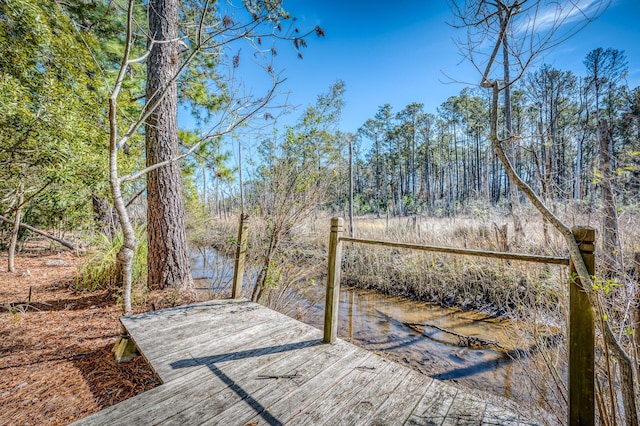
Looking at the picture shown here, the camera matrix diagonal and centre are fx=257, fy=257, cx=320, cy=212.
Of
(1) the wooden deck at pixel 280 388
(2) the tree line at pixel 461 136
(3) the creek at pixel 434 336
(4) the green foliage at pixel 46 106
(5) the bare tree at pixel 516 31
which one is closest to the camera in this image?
(1) the wooden deck at pixel 280 388

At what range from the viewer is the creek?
3.07 meters

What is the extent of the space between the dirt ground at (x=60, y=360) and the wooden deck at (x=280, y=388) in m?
0.31

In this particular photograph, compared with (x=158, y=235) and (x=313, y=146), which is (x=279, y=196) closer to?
(x=313, y=146)

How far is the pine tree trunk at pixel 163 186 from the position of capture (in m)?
3.54

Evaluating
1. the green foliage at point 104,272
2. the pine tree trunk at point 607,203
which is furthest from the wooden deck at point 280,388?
the pine tree trunk at point 607,203

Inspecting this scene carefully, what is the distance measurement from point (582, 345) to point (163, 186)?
4.26 meters

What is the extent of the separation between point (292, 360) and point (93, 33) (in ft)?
21.1

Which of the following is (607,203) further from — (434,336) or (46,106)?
(46,106)

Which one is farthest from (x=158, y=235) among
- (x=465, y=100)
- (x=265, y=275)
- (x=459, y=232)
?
(x=465, y=100)

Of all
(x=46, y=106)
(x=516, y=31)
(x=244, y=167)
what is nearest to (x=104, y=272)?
(x=46, y=106)

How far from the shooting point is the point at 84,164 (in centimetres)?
288

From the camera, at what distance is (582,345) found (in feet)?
3.65

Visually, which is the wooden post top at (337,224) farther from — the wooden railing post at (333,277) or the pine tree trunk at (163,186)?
the pine tree trunk at (163,186)

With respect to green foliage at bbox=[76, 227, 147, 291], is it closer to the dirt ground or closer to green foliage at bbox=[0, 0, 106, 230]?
the dirt ground
